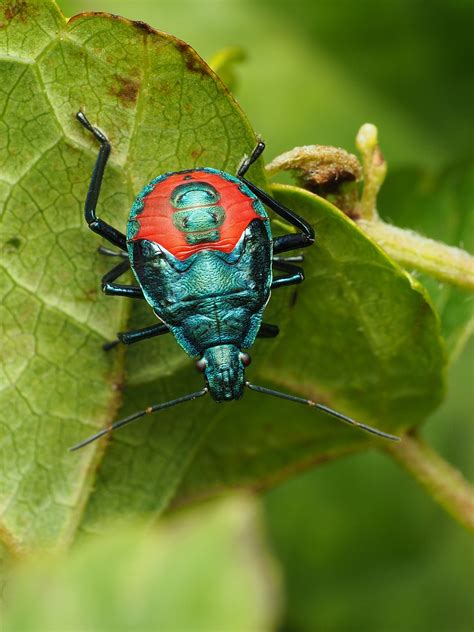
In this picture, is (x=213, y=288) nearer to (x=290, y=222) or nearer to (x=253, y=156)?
(x=290, y=222)

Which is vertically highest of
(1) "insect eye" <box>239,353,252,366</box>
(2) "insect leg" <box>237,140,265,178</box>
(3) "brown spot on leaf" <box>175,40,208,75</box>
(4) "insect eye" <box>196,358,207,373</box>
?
(3) "brown spot on leaf" <box>175,40,208,75</box>

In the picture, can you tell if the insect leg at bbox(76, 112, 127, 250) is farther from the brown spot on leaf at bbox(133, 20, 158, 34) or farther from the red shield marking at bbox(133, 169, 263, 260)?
the brown spot on leaf at bbox(133, 20, 158, 34)

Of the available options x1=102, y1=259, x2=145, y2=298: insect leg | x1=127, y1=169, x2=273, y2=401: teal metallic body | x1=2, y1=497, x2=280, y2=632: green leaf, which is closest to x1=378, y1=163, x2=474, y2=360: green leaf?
x1=127, y1=169, x2=273, y2=401: teal metallic body

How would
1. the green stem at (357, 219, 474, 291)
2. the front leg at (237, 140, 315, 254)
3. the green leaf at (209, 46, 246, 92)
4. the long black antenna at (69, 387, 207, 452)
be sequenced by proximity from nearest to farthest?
the front leg at (237, 140, 315, 254), the green stem at (357, 219, 474, 291), the long black antenna at (69, 387, 207, 452), the green leaf at (209, 46, 246, 92)

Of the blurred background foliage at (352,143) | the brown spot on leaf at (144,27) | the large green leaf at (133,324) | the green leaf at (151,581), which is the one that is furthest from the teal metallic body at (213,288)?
the green leaf at (151,581)

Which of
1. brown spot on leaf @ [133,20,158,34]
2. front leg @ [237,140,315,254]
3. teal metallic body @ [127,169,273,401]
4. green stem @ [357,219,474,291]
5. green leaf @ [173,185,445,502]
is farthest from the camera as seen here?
teal metallic body @ [127,169,273,401]

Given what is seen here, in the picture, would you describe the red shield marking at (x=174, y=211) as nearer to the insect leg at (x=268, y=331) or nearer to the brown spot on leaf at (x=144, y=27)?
the insect leg at (x=268, y=331)

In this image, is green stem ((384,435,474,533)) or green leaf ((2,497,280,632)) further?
green stem ((384,435,474,533))

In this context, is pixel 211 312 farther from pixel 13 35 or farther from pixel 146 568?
pixel 146 568
